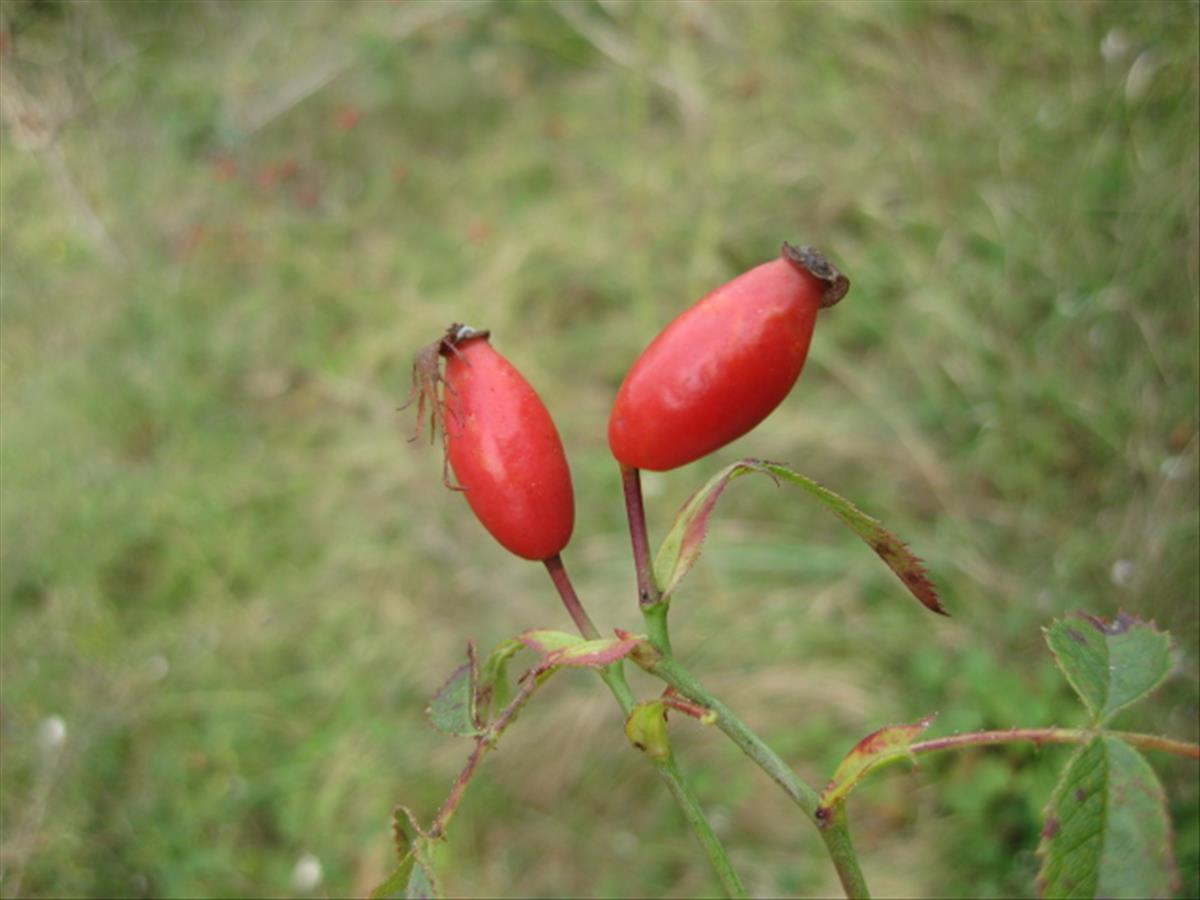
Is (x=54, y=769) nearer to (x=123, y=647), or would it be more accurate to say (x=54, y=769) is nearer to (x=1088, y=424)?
(x=123, y=647)

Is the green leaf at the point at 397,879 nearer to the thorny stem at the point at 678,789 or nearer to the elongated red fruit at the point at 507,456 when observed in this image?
the thorny stem at the point at 678,789

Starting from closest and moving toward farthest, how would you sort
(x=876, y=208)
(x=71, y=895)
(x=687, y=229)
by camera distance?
(x=71, y=895), (x=876, y=208), (x=687, y=229)

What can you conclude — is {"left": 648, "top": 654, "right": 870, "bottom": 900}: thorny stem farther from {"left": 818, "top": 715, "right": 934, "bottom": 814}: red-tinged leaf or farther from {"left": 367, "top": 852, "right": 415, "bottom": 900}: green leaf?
{"left": 367, "top": 852, "right": 415, "bottom": 900}: green leaf

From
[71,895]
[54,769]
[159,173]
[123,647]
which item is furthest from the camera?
[159,173]

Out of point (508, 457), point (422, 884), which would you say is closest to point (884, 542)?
point (508, 457)

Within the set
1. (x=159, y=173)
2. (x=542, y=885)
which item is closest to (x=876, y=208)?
(x=542, y=885)

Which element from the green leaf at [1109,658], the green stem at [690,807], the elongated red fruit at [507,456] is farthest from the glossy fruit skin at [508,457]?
the green leaf at [1109,658]

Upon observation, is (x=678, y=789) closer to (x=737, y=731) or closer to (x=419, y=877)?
(x=737, y=731)
